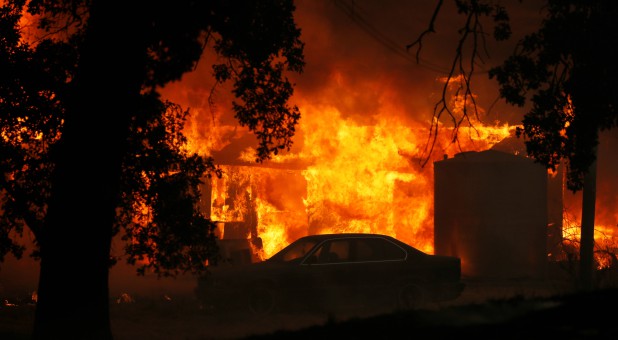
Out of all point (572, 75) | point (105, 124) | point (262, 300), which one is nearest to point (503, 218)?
point (262, 300)

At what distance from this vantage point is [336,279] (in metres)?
14.8

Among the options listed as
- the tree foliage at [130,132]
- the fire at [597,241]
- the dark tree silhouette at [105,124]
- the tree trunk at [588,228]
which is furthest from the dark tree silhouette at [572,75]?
the fire at [597,241]

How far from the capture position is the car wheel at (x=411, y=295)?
→ 14.9m

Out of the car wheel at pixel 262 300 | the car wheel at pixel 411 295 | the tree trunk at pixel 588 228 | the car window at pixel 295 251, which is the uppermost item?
the tree trunk at pixel 588 228

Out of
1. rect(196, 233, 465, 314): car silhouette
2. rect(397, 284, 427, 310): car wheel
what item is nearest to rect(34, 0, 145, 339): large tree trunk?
rect(196, 233, 465, 314): car silhouette

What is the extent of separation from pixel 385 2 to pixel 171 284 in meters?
20.2

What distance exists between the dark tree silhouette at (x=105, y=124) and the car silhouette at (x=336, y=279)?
274 centimetres

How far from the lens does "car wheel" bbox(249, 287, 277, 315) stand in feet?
47.5

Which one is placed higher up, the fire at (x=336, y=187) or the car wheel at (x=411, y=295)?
the fire at (x=336, y=187)

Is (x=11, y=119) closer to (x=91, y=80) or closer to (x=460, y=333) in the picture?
(x=91, y=80)

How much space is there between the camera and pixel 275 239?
29172 mm

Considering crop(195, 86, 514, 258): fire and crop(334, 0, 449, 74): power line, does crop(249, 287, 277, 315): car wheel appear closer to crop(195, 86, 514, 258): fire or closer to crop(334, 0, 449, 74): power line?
crop(195, 86, 514, 258): fire

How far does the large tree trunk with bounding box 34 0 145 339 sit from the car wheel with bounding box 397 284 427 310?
7.13 metres

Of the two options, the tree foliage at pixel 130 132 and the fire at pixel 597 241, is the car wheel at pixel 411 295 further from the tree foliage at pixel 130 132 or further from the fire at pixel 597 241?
the fire at pixel 597 241
